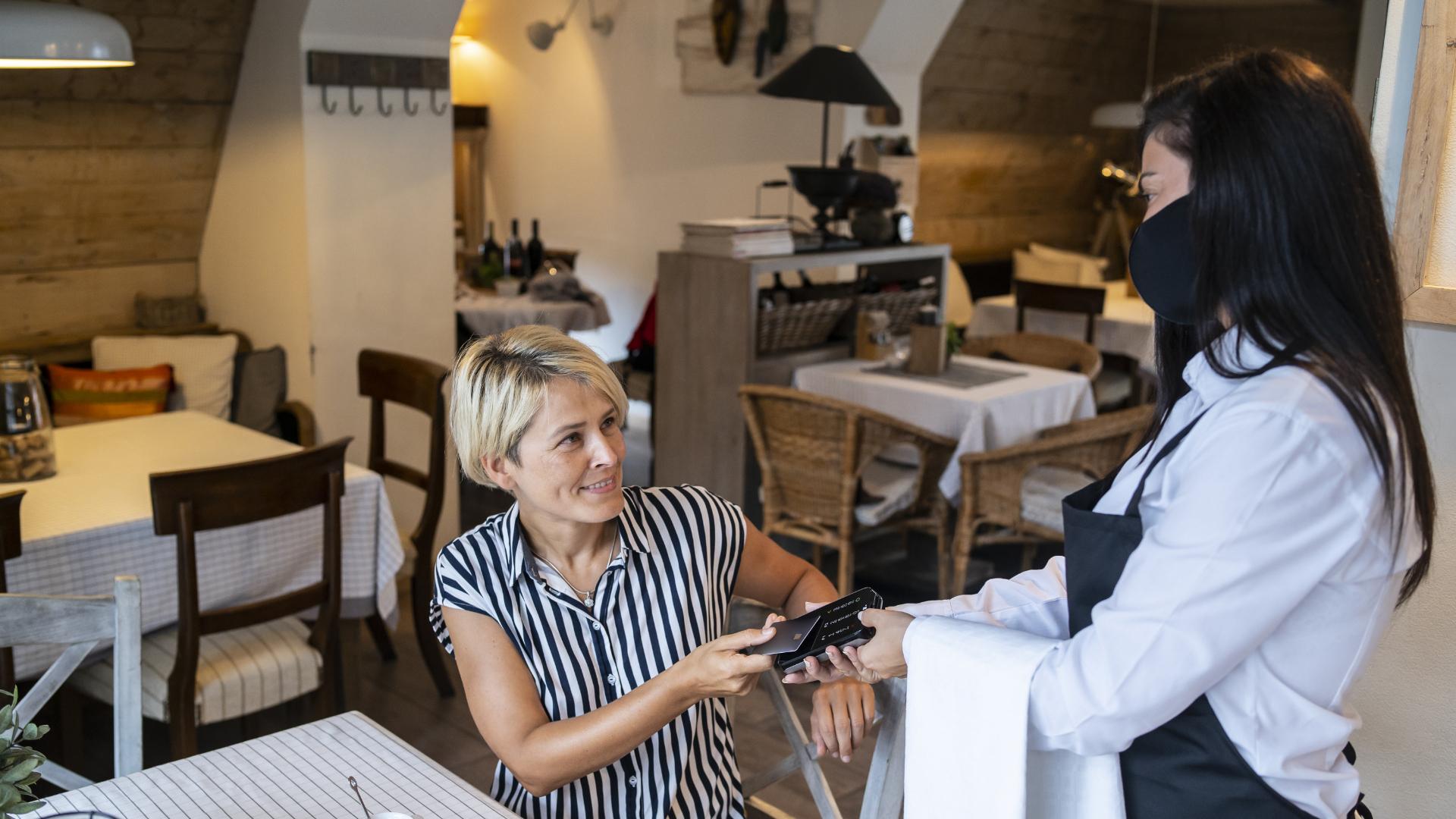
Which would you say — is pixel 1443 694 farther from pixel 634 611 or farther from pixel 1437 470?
pixel 634 611

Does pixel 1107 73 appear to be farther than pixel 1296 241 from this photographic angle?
Yes

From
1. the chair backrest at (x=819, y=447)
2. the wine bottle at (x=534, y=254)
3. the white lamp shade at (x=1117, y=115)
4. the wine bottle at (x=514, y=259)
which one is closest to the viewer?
the chair backrest at (x=819, y=447)

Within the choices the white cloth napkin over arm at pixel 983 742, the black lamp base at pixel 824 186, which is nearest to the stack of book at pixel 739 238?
the black lamp base at pixel 824 186

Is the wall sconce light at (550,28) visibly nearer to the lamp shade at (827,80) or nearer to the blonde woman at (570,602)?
the lamp shade at (827,80)

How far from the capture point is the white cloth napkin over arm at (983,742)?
1.31 metres

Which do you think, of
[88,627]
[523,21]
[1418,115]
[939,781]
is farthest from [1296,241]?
[523,21]

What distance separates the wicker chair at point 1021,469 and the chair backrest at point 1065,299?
225cm

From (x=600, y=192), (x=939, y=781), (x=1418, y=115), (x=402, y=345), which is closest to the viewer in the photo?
(x=939, y=781)

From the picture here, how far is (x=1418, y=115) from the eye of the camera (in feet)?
6.07

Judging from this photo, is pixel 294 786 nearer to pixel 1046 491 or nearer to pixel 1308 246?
pixel 1308 246

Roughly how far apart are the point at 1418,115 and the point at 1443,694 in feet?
2.90

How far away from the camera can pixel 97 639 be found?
179cm

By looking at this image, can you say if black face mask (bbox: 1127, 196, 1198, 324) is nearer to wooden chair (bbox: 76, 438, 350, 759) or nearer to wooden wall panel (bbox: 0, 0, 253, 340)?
wooden chair (bbox: 76, 438, 350, 759)

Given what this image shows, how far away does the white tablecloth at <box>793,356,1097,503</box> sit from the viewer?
13.1 feet
